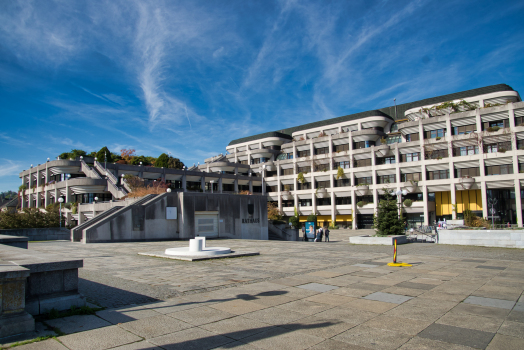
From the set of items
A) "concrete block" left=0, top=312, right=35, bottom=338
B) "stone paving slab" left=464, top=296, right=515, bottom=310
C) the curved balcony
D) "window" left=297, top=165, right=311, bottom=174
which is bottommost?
"stone paving slab" left=464, top=296, right=515, bottom=310

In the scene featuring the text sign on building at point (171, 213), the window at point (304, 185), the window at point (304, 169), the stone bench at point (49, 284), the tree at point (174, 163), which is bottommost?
the stone bench at point (49, 284)

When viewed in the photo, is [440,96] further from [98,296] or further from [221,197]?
[98,296]

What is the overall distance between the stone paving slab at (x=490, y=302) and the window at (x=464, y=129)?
49210 millimetres

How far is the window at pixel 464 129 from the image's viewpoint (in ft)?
164

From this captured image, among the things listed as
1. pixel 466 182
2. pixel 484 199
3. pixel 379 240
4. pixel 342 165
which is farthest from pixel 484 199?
pixel 379 240

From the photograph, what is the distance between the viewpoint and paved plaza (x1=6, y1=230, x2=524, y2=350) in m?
5.22

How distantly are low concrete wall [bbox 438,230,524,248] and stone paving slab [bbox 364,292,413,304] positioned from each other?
49.4 ft

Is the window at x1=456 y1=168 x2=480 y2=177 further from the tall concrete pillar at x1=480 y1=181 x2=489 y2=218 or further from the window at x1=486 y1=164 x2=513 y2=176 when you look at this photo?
the tall concrete pillar at x1=480 y1=181 x2=489 y2=218

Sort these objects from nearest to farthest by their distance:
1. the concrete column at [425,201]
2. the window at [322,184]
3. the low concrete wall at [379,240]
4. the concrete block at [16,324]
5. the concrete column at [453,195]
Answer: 1. the concrete block at [16,324]
2. the low concrete wall at [379,240]
3. the concrete column at [453,195]
4. the concrete column at [425,201]
5. the window at [322,184]

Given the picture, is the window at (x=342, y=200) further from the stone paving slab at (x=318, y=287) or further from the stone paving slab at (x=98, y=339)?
the stone paving slab at (x=98, y=339)

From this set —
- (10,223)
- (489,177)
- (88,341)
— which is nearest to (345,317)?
(88,341)

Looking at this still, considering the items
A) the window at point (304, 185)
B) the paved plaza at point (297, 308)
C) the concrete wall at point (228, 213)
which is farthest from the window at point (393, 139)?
the paved plaza at point (297, 308)

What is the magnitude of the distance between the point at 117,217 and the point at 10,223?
426 inches

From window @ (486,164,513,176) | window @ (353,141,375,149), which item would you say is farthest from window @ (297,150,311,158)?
window @ (486,164,513,176)
